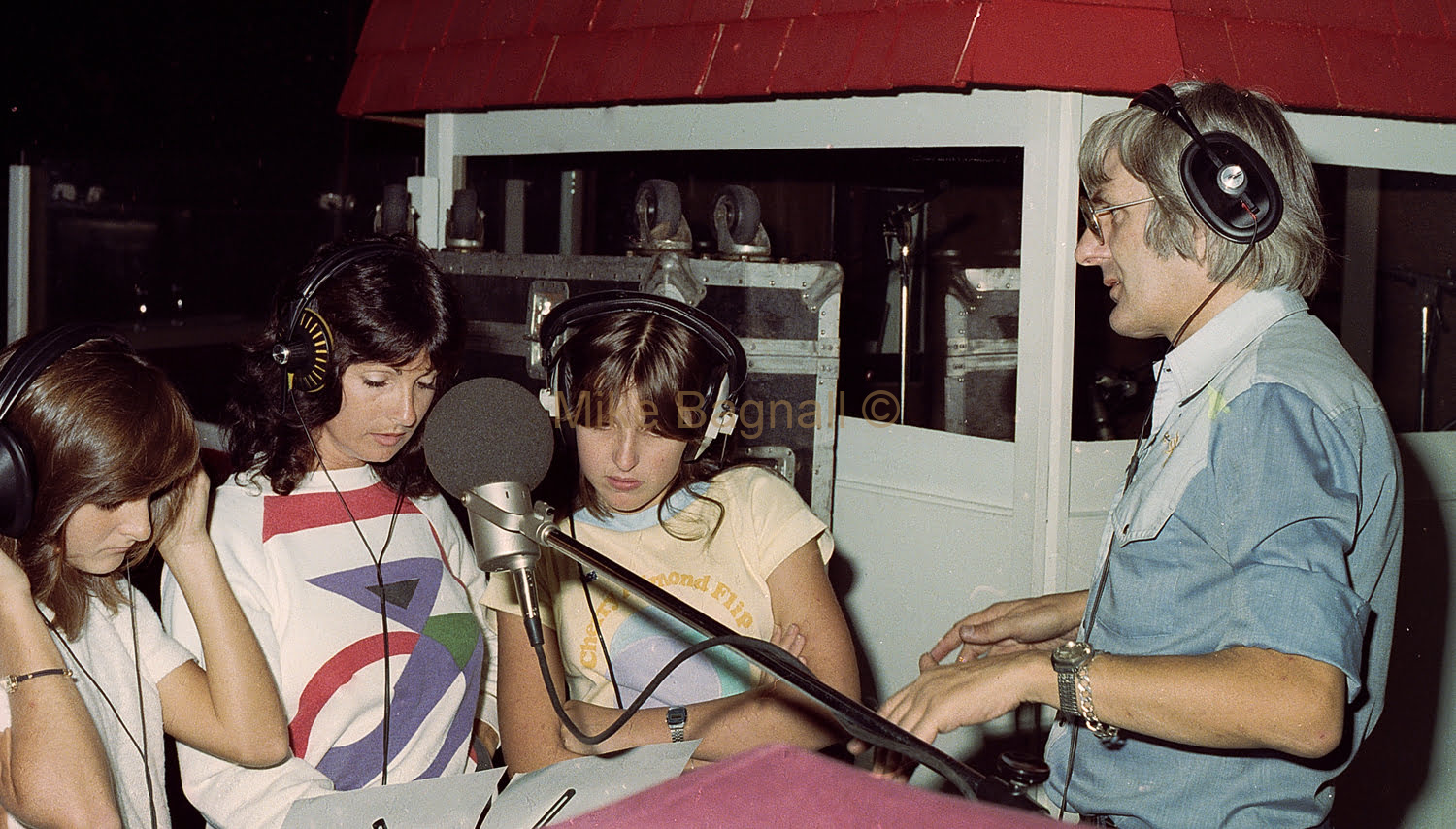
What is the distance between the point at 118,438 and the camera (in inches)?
73.9

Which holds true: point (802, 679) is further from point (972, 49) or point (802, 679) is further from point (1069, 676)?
point (972, 49)

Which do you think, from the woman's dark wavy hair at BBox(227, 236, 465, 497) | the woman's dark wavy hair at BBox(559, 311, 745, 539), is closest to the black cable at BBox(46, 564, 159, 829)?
the woman's dark wavy hair at BBox(227, 236, 465, 497)

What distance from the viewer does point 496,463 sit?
51.6 inches

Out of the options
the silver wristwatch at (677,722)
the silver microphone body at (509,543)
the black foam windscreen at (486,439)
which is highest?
the black foam windscreen at (486,439)

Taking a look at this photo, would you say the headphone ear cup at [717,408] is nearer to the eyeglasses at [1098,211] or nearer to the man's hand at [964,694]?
the eyeglasses at [1098,211]

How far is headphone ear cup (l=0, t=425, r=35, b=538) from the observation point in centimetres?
171

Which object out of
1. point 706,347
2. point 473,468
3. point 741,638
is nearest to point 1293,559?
point 741,638

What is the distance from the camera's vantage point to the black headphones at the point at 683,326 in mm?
2145

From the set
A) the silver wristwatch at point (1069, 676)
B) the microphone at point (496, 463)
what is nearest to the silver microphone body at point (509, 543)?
the microphone at point (496, 463)

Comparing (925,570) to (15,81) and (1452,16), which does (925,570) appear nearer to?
(1452,16)

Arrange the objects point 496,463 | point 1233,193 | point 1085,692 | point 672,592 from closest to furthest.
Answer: point 496,463, point 1085,692, point 1233,193, point 672,592

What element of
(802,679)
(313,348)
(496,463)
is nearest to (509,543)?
(496,463)

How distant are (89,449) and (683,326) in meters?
0.99

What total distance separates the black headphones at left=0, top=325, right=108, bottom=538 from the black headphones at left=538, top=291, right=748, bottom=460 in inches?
29.7
